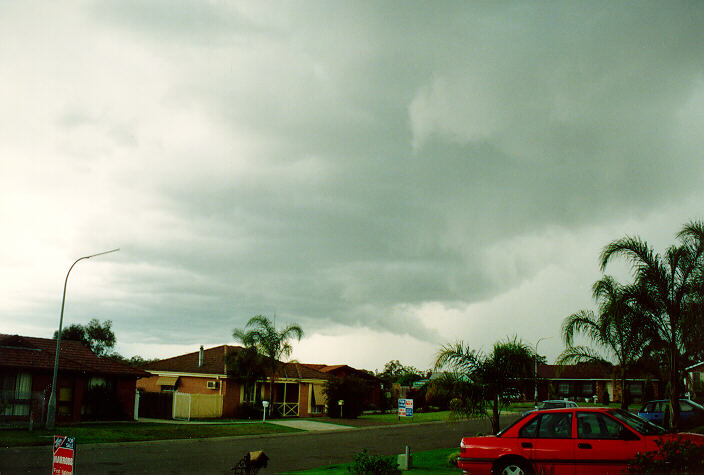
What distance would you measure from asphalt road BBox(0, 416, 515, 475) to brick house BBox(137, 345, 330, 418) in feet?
39.9

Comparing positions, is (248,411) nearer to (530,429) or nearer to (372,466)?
(372,466)

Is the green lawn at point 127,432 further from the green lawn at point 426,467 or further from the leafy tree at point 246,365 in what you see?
the green lawn at point 426,467

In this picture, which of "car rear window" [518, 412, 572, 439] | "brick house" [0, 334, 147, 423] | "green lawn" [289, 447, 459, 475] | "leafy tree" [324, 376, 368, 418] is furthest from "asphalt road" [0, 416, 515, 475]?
"leafy tree" [324, 376, 368, 418]

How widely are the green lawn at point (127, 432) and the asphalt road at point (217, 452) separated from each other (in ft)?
4.55

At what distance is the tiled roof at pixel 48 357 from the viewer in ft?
108

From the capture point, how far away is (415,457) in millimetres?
19359

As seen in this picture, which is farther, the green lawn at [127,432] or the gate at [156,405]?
the gate at [156,405]

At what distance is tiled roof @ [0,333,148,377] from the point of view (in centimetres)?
3278

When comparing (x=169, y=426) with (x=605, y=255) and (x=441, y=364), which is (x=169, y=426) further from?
(x=605, y=255)

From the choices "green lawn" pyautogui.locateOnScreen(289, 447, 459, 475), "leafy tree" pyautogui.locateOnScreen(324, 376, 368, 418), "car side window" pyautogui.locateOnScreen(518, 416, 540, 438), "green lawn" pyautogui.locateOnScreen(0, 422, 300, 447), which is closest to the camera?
"car side window" pyautogui.locateOnScreen(518, 416, 540, 438)

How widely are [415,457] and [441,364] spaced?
116 inches

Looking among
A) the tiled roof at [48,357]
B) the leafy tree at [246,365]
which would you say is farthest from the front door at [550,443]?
the leafy tree at [246,365]

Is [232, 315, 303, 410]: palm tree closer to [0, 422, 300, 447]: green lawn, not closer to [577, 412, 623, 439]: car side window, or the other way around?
[0, 422, 300, 447]: green lawn

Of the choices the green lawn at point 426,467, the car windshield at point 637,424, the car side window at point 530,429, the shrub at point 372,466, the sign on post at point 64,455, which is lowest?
the green lawn at point 426,467
